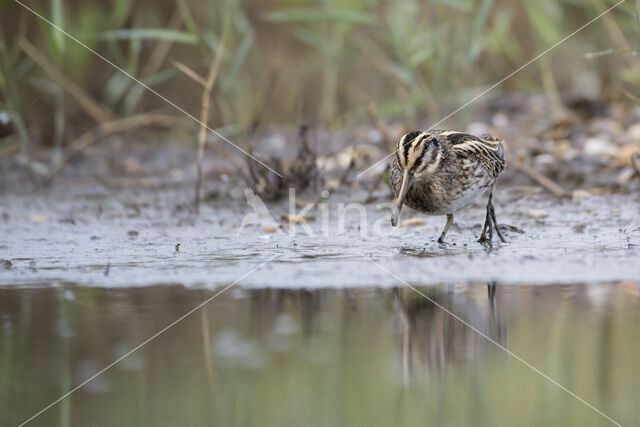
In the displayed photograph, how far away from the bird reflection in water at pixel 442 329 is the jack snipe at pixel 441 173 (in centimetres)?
108

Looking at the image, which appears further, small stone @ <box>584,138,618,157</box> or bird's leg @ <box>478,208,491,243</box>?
small stone @ <box>584,138,618,157</box>

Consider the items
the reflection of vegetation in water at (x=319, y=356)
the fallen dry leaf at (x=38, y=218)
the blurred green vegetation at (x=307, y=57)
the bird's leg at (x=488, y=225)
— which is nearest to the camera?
the reflection of vegetation in water at (x=319, y=356)

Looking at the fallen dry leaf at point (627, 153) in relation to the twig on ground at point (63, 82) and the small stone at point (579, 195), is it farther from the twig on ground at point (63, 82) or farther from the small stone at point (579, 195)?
the twig on ground at point (63, 82)

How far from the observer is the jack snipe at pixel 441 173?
6.08m

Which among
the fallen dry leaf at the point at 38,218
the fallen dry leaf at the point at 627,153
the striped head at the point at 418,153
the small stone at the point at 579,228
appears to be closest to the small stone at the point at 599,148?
the fallen dry leaf at the point at 627,153

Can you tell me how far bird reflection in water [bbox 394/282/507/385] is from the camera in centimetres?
391

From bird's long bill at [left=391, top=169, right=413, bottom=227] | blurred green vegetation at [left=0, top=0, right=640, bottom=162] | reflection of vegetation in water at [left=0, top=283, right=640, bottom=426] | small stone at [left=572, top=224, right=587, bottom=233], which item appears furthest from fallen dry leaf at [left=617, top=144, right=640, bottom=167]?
reflection of vegetation in water at [left=0, top=283, right=640, bottom=426]

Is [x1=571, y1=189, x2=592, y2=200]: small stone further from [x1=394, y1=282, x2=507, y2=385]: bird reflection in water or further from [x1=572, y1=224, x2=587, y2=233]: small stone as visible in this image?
[x1=394, y1=282, x2=507, y2=385]: bird reflection in water

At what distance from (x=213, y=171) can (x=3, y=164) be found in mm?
2240

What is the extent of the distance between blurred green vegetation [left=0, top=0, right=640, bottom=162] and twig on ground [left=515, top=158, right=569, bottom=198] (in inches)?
35.3

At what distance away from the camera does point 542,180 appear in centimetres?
799

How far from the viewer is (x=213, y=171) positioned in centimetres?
955

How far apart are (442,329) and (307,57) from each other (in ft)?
31.5

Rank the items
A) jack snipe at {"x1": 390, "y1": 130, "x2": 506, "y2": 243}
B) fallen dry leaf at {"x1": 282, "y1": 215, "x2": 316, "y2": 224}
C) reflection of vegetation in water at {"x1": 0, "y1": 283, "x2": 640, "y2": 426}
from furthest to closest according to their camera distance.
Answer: fallen dry leaf at {"x1": 282, "y1": 215, "x2": 316, "y2": 224} → jack snipe at {"x1": 390, "y1": 130, "x2": 506, "y2": 243} → reflection of vegetation in water at {"x1": 0, "y1": 283, "x2": 640, "y2": 426}
